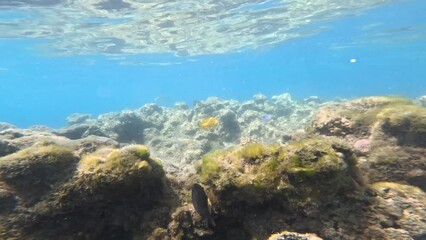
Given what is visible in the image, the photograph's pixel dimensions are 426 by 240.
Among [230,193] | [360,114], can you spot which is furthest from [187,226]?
[360,114]

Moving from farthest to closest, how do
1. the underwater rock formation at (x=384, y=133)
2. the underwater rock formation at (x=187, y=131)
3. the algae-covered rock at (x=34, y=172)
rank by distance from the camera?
the underwater rock formation at (x=187, y=131), the underwater rock formation at (x=384, y=133), the algae-covered rock at (x=34, y=172)

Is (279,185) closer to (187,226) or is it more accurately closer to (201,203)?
(201,203)

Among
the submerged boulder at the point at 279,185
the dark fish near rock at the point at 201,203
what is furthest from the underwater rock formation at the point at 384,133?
the dark fish near rock at the point at 201,203

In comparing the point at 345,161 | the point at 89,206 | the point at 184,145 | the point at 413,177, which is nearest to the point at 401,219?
the point at 345,161

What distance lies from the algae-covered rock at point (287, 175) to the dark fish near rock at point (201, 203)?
0.26 metres

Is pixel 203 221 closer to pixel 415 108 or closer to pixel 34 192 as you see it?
pixel 34 192

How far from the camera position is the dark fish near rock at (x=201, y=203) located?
137 inches

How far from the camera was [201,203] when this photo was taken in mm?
3559

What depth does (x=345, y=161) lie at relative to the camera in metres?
3.81

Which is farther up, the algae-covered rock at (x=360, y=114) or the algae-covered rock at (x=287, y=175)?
the algae-covered rock at (x=287, y=175)

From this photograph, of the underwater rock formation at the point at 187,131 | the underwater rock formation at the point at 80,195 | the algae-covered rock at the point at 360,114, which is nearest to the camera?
A: the underwater rock formation at the point at 80,195

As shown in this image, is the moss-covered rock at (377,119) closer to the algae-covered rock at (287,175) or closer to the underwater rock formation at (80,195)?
the algae-covered rock at (287,175)

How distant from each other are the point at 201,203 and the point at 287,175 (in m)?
0.98

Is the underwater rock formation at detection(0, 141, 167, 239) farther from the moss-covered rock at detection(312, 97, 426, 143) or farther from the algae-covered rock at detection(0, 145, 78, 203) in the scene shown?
the moss-covered rock at detection(312, 97, 426, 143)
